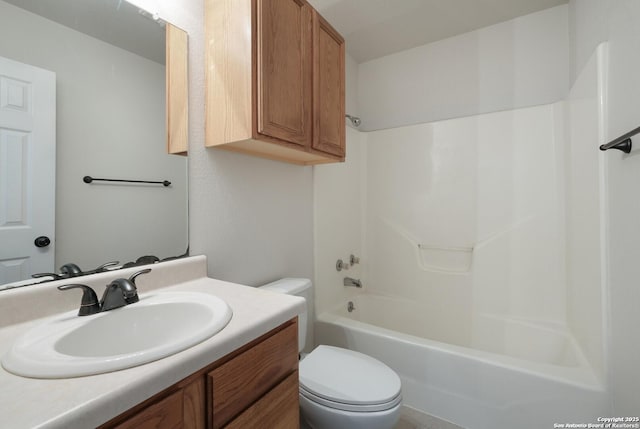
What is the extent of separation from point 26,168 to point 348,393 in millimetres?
1319

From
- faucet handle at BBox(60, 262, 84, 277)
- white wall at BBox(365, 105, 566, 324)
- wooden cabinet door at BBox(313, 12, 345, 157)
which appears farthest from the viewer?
white wall at BBox(365, 105, 566, 324)

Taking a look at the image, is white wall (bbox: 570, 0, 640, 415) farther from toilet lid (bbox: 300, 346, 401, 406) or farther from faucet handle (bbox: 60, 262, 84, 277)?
faucet handle (bbox: 60, 262, 84, 277)

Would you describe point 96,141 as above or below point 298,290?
above

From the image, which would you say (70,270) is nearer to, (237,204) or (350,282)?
(237,204)

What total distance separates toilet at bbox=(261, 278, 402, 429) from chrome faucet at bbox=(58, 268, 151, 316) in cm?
78

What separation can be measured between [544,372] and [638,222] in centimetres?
78

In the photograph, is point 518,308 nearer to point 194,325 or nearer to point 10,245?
point 194,325

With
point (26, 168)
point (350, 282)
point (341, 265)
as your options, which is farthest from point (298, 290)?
point (26, 168)

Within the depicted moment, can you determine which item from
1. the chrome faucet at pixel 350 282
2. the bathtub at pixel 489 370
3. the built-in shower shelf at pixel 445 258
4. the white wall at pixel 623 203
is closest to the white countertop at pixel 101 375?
the bathtub at pixel 489 370

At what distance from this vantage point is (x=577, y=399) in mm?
1188

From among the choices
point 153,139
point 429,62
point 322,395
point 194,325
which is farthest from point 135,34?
point 429,62

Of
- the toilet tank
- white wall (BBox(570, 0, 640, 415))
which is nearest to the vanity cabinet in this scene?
the toilet tank

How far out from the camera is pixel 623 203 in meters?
1.08

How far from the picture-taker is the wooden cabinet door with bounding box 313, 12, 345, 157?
4.52 feet
